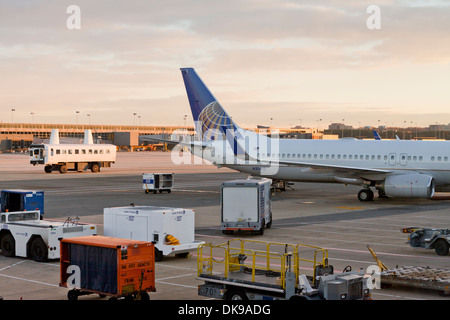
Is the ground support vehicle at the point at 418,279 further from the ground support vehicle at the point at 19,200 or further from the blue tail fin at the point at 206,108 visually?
the blue tail fin at the point at 206,108

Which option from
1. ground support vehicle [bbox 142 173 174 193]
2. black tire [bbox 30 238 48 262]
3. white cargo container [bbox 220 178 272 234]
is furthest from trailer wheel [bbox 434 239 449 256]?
ground support vehicle [bbox 142 173 174 193]

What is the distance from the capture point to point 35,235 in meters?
23.2

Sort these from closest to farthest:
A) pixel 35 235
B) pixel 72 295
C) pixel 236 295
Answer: pixel 236 295, pixel 72 295, pixel 35 235

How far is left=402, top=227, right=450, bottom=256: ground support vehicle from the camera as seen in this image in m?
24.2

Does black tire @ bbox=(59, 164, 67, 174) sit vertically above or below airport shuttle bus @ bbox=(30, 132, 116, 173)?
below

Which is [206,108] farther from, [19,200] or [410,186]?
[19,200]

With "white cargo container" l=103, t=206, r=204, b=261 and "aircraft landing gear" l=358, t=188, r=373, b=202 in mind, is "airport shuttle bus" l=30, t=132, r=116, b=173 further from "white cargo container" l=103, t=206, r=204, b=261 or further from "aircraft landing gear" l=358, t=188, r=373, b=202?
"white cargo container" l=103, t=206, r=204, b=261

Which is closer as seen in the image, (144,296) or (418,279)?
(144,296)

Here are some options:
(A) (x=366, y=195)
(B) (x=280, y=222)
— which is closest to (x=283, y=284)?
(B) (x=280, y=222)

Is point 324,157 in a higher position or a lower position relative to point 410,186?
higher

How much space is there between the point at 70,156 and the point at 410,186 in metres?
46.6

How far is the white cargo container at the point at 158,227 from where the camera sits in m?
22.8

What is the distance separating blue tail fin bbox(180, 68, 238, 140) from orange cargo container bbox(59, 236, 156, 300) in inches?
1300
